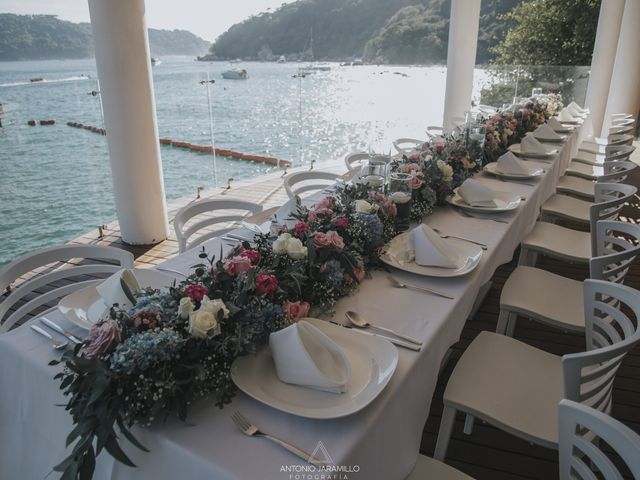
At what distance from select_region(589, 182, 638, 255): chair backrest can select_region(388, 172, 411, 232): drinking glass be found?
A: 0.96 metres

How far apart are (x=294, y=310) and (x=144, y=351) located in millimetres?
419

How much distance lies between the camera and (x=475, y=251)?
1861 millimetres

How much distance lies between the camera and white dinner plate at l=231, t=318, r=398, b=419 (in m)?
1.03

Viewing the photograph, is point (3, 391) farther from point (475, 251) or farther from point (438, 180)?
point (438, 180)

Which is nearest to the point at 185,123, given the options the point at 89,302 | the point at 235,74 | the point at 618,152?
the point at 235,74

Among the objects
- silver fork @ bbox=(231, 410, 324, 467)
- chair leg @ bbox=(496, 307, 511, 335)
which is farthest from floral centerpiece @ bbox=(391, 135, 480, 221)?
silver fork @ bbox=(231, 410, 324, 467)

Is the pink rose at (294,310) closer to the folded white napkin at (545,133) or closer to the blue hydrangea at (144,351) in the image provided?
the blue hydrangea at (144,351)

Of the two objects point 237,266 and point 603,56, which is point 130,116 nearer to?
point 237,266

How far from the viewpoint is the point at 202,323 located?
1055 millimetres

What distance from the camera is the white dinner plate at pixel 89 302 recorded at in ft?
4.48

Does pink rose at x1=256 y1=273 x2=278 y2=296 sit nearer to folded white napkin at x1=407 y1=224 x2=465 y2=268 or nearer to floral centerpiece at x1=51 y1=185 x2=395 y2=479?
floral centerpiece at x1=51 y1=185 x2=395 y2=479

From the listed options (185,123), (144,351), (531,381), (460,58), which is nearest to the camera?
(144,351)

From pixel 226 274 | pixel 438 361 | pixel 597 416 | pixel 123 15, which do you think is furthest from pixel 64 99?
pixel 597 416

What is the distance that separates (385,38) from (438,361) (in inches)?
245
